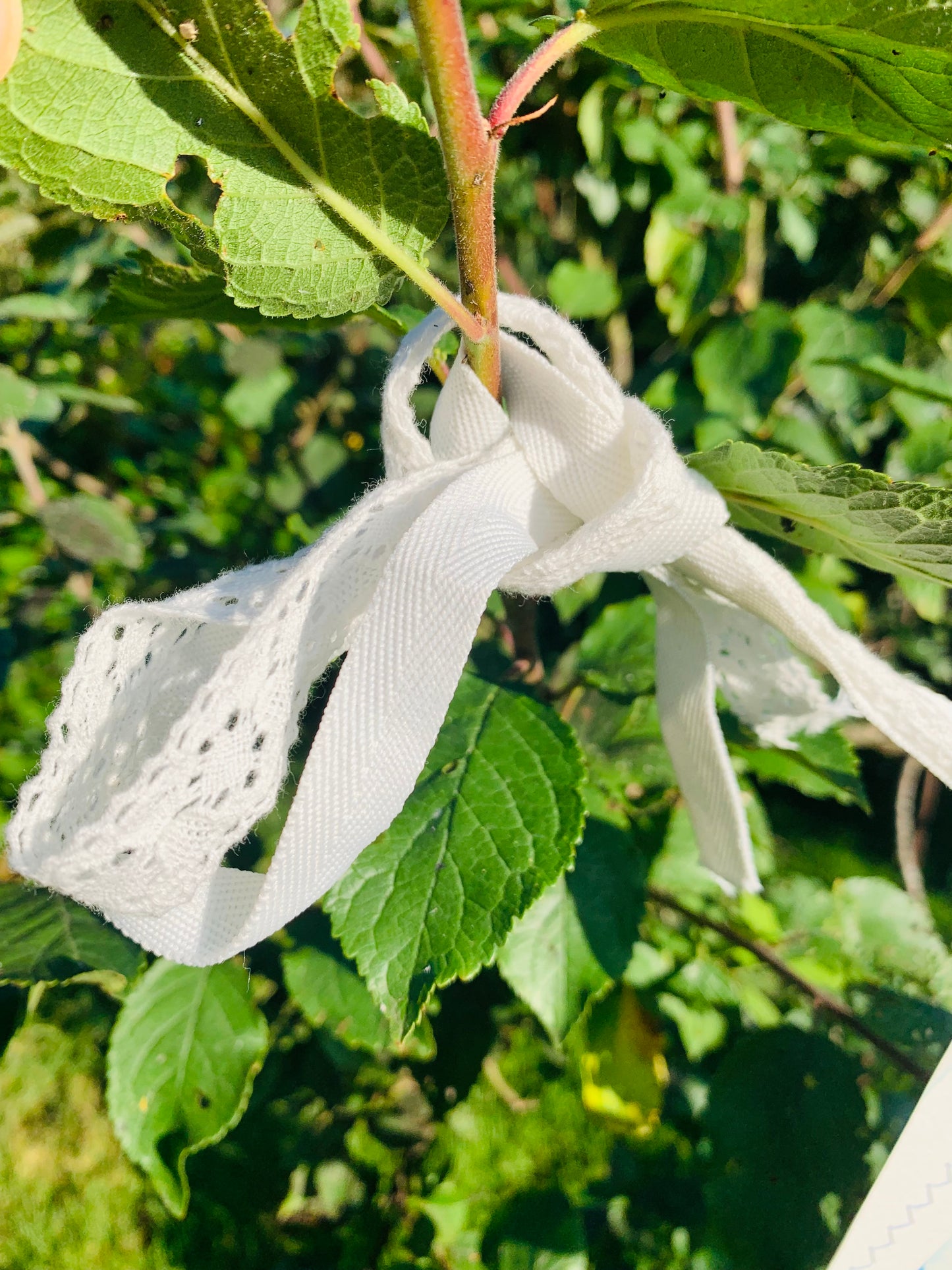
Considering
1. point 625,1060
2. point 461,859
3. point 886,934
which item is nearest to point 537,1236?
point 625,1060

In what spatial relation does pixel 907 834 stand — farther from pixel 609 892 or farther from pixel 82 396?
pixel 82 396

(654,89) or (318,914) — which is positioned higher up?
(654,89)

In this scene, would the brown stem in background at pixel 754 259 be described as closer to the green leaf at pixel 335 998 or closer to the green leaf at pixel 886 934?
the green leaf at pixel 886 934

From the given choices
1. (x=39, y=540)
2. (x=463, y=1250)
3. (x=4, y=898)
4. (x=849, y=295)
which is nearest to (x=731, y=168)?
(x=849, y=295)

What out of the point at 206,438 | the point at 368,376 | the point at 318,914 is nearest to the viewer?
the point at 318,914

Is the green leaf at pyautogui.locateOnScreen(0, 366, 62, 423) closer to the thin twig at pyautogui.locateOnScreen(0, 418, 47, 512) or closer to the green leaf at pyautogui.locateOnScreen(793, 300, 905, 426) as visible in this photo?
the thin twig at pyautogui.locateOnScreen(0, 418, 47, 512)

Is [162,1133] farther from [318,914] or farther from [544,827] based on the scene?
[544,827]
